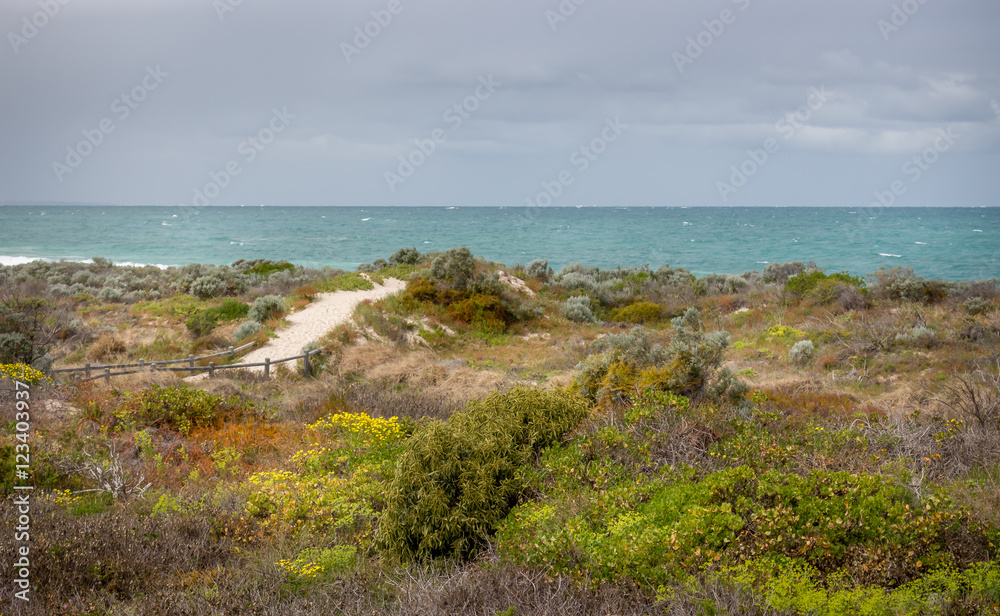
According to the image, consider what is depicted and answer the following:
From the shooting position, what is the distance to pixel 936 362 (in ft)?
42.4

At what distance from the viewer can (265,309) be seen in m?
19.7

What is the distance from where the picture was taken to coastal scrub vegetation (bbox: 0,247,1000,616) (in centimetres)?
416

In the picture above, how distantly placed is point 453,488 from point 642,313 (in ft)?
61.9

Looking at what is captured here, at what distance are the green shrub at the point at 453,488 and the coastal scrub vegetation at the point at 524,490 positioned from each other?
0.02 m

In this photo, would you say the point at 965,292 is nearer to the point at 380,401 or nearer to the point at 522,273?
the point at 522,273

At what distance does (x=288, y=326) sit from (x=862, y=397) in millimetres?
15089

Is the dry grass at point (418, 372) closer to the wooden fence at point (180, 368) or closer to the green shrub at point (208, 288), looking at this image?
the wooden fence at point (180, 368)

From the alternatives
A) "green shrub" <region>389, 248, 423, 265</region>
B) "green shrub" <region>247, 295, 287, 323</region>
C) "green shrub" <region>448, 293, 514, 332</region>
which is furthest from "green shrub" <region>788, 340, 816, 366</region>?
"green shrub" <region>389, 248, 423, 265</region>

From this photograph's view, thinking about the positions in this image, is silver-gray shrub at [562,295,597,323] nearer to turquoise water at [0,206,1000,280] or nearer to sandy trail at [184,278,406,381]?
sandy trail at [184,278,406,381]

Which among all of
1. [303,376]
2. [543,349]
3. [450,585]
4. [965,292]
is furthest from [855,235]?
[450,585]

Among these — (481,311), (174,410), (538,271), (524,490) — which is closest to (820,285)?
(538,271)

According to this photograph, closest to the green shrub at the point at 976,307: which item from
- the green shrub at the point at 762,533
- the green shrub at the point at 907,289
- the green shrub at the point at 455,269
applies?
the green shrub at the point at 907,289

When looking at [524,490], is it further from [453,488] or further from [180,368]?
[180,368]

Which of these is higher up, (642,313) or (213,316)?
(642,313)
